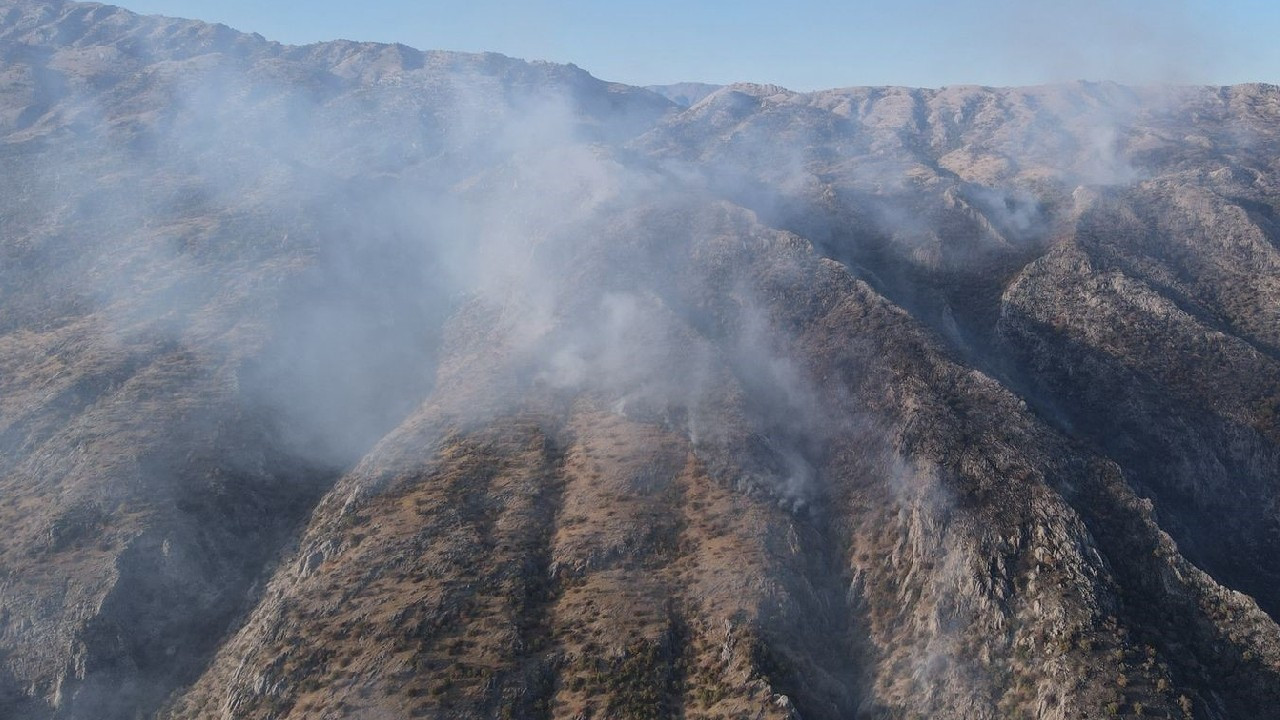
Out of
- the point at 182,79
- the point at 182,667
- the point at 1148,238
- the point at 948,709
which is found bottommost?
the point at 182,667

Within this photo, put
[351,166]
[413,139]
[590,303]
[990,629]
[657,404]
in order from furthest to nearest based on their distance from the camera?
[413,139] < [351,166] < [590,303] < [657,404] < [990,629]

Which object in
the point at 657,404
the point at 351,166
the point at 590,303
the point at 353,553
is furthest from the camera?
the point at 351,166

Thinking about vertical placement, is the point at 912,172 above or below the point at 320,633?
above

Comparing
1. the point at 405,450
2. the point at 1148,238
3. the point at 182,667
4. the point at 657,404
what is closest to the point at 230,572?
the point at 182,667

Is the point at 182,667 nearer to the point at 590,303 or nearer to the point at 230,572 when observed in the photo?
the point at 230,572

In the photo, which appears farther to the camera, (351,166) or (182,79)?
(182,79)

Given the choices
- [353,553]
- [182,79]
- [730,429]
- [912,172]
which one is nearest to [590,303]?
[730,429]
